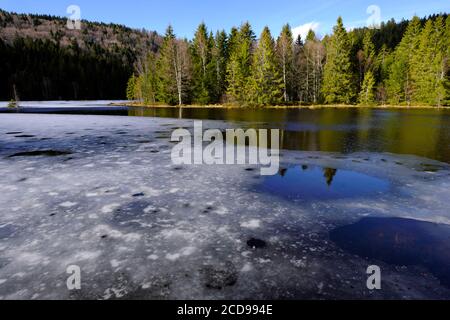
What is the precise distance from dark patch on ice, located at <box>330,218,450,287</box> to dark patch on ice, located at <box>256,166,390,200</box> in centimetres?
154

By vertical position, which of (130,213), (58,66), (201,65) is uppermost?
(58,66)

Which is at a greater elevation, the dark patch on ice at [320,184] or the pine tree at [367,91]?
the pine tree at [367,91]

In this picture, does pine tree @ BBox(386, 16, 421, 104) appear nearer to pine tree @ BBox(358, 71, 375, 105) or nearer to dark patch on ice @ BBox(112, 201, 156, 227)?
pine tree @ BBox(358, 71, 375, 105)

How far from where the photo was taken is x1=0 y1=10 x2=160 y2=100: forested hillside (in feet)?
365

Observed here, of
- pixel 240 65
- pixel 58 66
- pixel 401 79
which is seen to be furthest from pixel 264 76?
pixel 58 66

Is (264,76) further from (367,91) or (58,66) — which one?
(58,66)

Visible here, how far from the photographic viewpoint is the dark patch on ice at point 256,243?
455 centimetres

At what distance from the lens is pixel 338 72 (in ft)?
171

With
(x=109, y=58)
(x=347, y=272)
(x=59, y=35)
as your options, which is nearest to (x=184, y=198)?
(x=347, y=272)

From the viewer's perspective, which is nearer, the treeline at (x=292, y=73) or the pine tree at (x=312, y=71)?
the treeline at (x=292, y=73)

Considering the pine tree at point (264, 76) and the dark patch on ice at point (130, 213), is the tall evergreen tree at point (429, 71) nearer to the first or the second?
the pine tree at point (264, 76)

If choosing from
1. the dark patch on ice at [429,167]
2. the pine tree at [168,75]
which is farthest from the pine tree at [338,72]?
the dark patch on ice at [429,167]

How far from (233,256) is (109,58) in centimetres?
14759

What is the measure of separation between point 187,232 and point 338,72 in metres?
53.6
